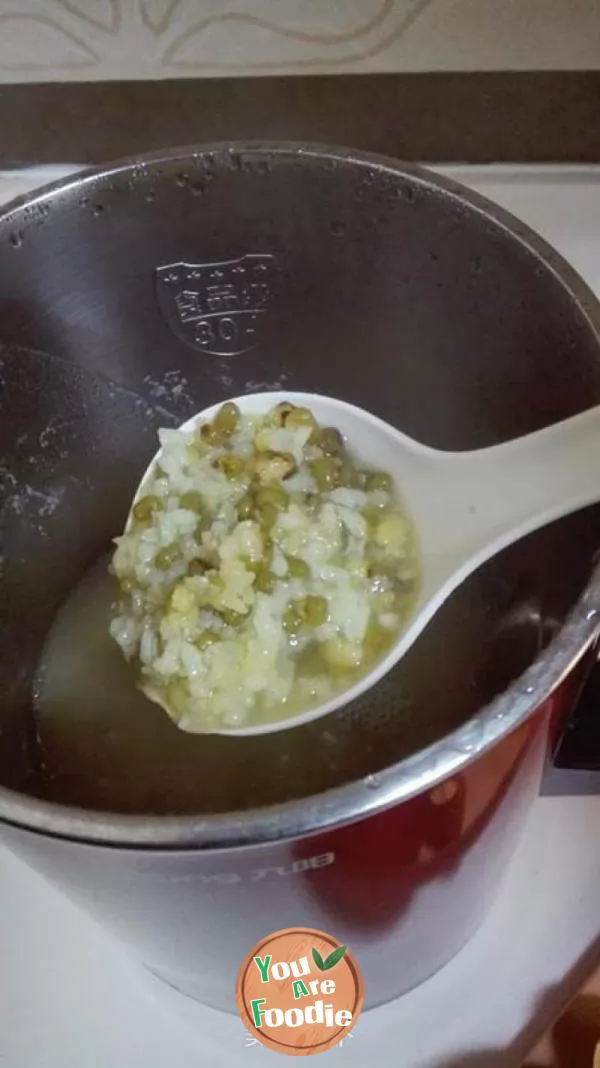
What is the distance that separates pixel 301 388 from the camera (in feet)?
2.81

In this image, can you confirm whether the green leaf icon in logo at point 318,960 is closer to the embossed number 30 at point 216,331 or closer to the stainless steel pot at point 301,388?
the stainless steel pot at point 301,388

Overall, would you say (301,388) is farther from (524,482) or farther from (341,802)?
(341,802)

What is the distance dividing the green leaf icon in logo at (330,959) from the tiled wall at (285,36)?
2.02 feet

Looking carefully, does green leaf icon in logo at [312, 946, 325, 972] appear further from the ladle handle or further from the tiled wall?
the tiled wall

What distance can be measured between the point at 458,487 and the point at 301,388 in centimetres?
23

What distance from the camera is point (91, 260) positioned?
74 centimetres

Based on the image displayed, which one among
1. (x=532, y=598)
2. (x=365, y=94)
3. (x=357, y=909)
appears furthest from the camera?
(x=365, y=94)

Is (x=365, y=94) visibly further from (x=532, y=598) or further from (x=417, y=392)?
(x=532, y=598)

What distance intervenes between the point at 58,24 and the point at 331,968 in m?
0.67

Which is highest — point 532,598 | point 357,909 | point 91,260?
point 91,260

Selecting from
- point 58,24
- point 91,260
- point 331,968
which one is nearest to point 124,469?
point 91,260

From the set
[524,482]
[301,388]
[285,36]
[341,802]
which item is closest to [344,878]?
[341,802]

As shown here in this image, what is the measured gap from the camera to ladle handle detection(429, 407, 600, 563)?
0.57 metres

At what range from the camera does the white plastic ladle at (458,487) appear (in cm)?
58
